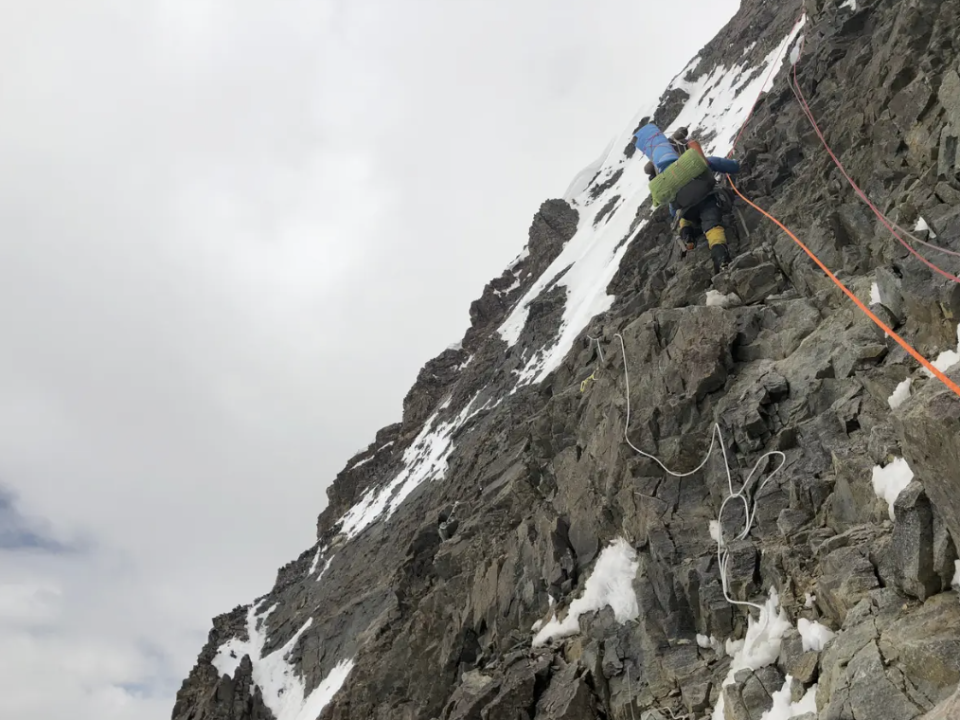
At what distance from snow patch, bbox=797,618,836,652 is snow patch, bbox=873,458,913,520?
1399mm

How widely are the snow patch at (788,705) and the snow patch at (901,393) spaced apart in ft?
11.5

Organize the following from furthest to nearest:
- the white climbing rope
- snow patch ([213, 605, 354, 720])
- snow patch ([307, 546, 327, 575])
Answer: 1. snow patch ([307, 546, 327, 575])
2. snow patch ([213, 605, 354, 720])
3. the white climbing rope

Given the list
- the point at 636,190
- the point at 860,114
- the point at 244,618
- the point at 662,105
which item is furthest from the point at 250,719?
the point at 662,105

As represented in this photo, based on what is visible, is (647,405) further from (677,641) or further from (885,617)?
(885,617)

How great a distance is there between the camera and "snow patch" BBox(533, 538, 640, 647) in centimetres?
988

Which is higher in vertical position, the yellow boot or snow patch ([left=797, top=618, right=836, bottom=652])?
the yellow boot

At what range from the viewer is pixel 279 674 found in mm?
28344

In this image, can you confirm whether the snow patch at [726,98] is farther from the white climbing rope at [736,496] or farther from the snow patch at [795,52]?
the white climbing rope at [736,496]

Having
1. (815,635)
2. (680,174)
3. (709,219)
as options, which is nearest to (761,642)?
(815,635)

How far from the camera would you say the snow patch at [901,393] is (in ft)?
23.5

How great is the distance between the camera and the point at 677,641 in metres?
8.43

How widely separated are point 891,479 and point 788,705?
8.66 feet

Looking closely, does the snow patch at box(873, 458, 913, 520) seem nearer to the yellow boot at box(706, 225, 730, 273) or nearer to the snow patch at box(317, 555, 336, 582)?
the yellow boot at box(706, 225, 730, 273)

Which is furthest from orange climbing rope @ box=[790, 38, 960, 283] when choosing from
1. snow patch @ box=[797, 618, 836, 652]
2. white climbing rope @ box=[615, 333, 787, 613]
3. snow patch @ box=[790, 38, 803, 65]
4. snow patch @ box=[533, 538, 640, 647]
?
snow patch @ box=[533, 538, 640, 647]
